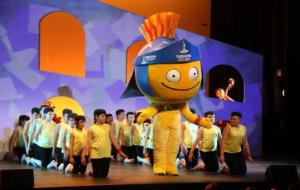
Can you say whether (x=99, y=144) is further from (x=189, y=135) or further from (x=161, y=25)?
(x=189, y=135)

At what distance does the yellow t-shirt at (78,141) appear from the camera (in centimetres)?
945

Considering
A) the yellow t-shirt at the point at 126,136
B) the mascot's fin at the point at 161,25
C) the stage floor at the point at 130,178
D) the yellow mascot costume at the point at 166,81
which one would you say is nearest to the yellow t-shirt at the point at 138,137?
the yellow t-shirt at the point at 126,136

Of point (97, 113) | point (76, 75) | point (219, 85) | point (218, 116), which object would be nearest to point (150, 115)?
point (97, 113)

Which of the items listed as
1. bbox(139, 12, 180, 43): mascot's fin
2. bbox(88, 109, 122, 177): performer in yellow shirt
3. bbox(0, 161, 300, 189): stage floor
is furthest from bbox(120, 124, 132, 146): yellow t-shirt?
bbox(139, 12, 180, 43): mascot's fin

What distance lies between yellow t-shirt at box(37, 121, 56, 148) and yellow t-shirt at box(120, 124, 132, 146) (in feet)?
6.22

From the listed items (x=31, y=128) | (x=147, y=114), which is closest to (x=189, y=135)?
(x=147, y=114)

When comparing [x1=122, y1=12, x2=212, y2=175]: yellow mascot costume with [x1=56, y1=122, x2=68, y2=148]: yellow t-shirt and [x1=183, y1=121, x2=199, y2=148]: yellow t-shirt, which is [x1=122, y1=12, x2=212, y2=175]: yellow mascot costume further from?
[x1=183, y1=121, x2=199, y2=148]: yellow t-shirt

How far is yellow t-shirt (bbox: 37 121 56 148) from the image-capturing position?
1055cm

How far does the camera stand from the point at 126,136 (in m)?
12.1

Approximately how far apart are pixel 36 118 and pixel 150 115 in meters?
2.86

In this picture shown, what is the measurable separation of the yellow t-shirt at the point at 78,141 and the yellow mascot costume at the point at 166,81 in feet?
3.24

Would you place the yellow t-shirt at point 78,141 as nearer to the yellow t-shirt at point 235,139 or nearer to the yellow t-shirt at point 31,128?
the yellow t-shirt at point 31,128

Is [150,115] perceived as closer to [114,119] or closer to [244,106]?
[114,119]

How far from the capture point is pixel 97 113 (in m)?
8.96
